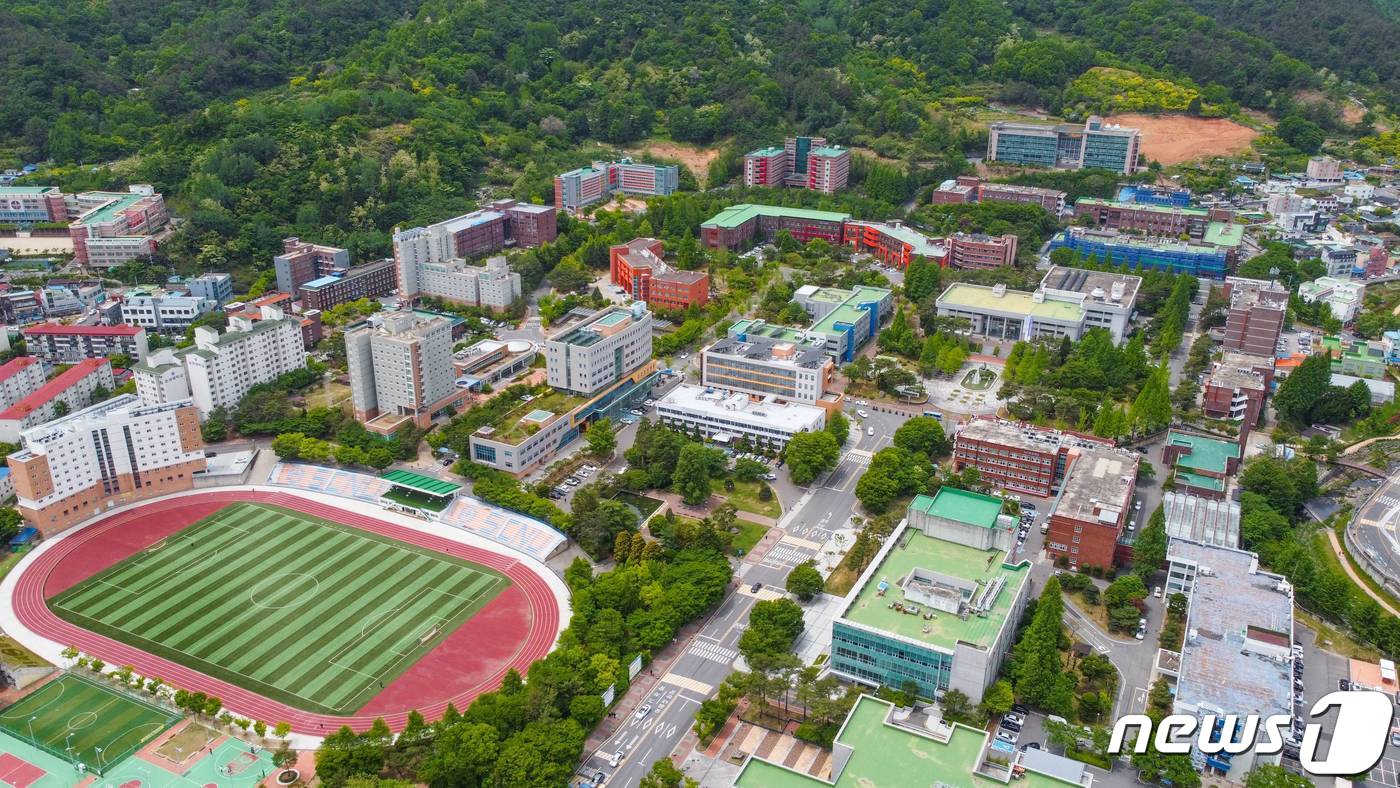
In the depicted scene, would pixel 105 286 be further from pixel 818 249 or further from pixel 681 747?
pixel 681 747

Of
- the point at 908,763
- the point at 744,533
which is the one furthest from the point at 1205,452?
the point at 908,763

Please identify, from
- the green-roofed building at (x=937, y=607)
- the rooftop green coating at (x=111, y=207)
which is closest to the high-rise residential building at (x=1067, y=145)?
the green-roofed building at (x=937, y=607)

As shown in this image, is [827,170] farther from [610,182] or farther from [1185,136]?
[1185,136]

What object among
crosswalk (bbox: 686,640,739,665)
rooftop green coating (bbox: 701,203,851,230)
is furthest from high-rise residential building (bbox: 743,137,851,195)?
crosswalk (bbox: 686,640,739,665)

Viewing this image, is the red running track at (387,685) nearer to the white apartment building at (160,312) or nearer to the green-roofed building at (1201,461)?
the white apartment building at (160,312)

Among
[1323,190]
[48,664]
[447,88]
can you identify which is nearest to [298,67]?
[447,88]

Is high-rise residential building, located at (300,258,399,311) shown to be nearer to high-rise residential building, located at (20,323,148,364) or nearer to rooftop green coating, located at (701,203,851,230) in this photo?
high-rise residential building, located at (20,323,148,364)
